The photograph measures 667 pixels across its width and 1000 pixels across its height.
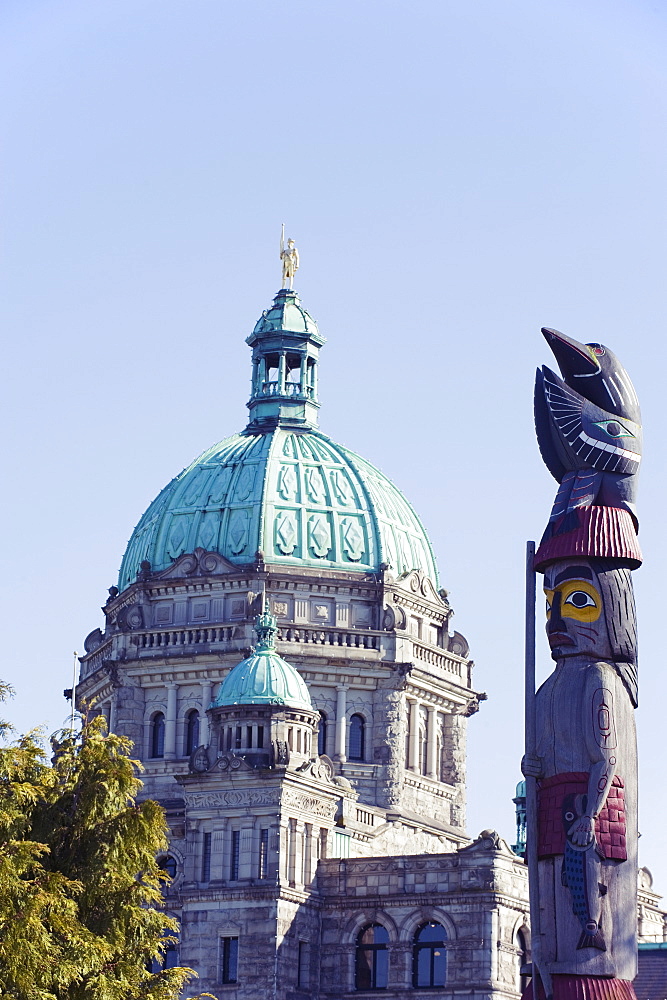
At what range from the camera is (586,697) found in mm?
52031

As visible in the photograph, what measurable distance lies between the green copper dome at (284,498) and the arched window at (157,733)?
275 inches

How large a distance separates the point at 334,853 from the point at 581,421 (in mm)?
38960

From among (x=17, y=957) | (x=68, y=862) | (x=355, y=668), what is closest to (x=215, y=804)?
(x=355, y=668)

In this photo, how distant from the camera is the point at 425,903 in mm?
85625

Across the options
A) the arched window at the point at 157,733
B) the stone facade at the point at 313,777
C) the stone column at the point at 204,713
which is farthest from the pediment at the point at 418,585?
the arched window at the point at 157,733

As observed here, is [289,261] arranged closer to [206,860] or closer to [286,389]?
[286,389]

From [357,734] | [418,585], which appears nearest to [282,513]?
[418,585]

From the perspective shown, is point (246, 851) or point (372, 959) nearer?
point (246, 851)

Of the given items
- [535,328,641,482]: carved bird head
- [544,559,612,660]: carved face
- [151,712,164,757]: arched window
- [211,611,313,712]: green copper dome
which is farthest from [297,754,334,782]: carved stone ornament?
[544,559,612,660]: carved face

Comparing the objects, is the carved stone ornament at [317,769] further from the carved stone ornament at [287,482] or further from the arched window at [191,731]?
the carved stone ornament at [287,482]

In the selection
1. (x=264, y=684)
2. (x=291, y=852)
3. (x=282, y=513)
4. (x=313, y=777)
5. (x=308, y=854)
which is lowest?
(x=291, y=852)

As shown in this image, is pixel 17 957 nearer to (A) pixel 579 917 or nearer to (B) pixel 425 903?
(A) pixel 579 917

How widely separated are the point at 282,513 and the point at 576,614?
52.2 m

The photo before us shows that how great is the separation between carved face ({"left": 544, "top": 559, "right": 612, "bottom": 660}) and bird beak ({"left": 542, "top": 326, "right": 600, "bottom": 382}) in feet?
16.0
